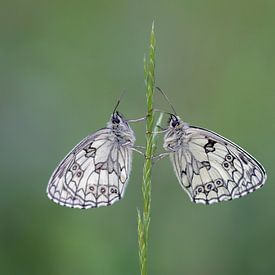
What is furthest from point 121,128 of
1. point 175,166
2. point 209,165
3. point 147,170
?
point 147,170

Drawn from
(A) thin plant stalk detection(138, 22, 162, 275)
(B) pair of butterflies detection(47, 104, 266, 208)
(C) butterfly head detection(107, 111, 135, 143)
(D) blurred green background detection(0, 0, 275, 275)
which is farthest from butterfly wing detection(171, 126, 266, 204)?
(D) blurred green background detection(0, 0, 275, 275)

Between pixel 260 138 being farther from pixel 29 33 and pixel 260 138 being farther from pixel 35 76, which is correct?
pixel 29 33

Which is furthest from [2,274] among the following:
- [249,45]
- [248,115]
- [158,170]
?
[249,45]

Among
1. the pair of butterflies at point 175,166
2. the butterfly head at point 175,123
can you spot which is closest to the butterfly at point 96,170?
the pair of butterflies at point 175,166

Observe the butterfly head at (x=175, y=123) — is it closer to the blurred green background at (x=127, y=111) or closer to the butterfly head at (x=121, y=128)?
the butterfly head at (x=121, y=128)

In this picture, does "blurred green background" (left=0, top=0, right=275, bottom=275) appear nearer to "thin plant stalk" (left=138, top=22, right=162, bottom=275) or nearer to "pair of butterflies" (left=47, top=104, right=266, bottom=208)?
"pair of butterflies" (left=47, top=104, right=266, bottom=208)

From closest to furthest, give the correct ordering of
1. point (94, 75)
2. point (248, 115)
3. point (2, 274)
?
point (2, 274), point (248, 115), point (94, 75)
